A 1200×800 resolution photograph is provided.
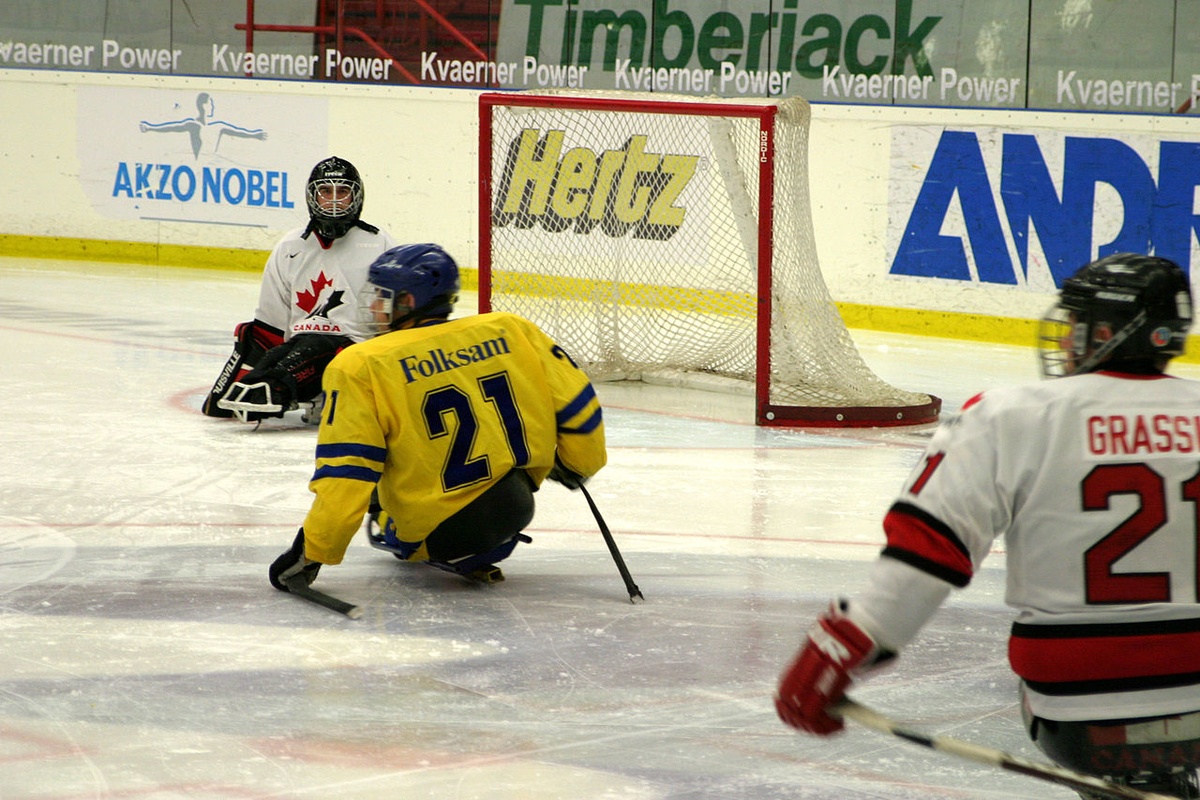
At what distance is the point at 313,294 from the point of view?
638 cm

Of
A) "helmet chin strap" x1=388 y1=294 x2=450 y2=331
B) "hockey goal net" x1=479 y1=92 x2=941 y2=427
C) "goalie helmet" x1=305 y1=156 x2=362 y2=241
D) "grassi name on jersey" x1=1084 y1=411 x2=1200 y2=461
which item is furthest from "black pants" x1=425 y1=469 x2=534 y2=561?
"hockey goal net" x1=479 y1=92 x2=941 y2=427

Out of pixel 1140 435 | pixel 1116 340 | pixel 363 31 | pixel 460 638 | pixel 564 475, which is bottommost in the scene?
pixel 460 638

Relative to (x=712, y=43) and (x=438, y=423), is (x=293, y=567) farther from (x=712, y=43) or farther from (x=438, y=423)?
(x=712, y=43)

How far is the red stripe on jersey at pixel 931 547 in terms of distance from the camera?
174cm

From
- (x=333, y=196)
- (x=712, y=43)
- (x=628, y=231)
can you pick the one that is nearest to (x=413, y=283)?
(x=333, y=196)

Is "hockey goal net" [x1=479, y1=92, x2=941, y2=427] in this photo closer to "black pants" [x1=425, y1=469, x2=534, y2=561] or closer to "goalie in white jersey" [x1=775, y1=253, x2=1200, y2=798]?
"black pants" [x1=425, y1=469, x2=534, y2=561]

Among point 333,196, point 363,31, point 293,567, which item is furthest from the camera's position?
point 363,31

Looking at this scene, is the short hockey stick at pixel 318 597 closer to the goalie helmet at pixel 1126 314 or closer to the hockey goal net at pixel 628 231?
the goalie helmet at pixel 1126 314

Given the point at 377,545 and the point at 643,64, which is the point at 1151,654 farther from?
the point at 643,64

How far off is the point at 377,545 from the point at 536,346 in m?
0.71

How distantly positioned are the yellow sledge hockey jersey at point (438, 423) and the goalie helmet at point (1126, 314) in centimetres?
210

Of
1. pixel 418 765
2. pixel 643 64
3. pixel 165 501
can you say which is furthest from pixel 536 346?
pixel 643 64

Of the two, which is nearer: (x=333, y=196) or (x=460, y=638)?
(x=460, y=638)

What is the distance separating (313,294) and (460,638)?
2.93 metres
